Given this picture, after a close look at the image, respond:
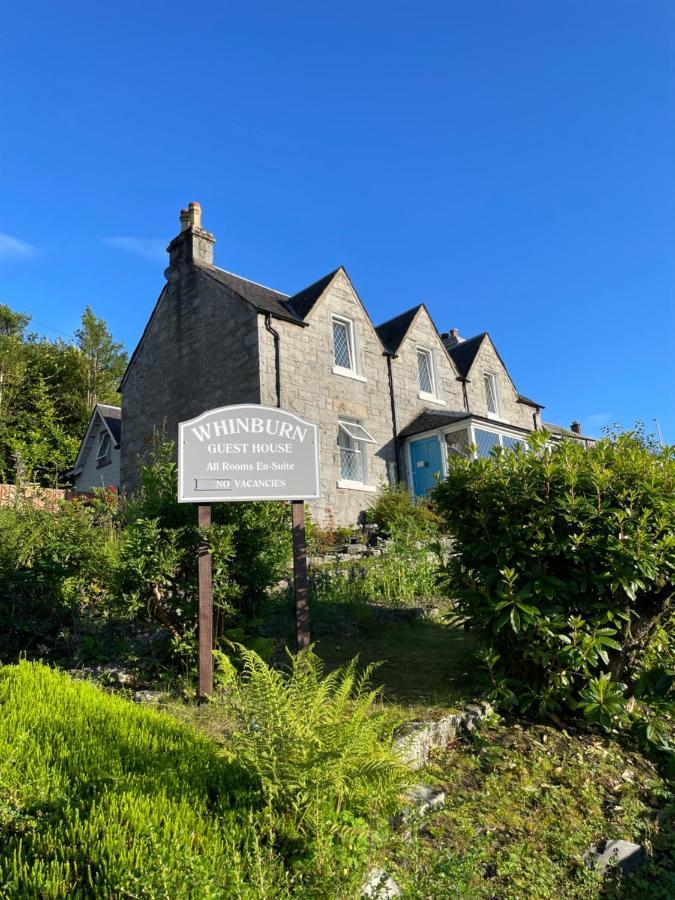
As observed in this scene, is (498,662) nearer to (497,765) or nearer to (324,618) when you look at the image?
(497,765)

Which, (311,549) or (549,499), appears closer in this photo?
(549,499)

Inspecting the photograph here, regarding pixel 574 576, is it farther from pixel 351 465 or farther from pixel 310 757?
pixel 351 465

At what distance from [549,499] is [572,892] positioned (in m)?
2.74

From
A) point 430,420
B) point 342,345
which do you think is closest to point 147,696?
point 342,345

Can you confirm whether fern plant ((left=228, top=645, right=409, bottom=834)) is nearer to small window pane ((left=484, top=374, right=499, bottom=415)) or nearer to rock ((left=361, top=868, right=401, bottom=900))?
rock ((left=361, top=868, right=401, bottom=900))

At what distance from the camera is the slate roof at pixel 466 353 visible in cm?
2245

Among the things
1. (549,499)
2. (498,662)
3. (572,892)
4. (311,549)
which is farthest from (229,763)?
(311,549)

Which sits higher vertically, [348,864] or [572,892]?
[348,864]

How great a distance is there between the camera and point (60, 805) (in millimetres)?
2707

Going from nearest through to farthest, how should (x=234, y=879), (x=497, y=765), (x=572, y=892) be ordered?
(x=234, y=879) → (x=572, y=892) → (x=497, y=765)

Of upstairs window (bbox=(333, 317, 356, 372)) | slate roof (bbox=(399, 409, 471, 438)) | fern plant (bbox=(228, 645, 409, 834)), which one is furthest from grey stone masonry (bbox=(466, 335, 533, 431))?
fern plant (bbox=(228, 645, 409, 834))

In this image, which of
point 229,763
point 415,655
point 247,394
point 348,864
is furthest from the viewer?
point 247,394

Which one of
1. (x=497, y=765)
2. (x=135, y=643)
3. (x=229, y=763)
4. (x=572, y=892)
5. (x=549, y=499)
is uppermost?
(x=549, y=499)

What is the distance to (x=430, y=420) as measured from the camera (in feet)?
60.3
